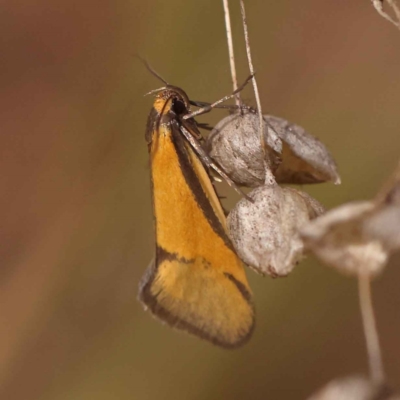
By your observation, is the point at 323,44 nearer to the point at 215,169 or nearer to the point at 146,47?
the point at 146,47

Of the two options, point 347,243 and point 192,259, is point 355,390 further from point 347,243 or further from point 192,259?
point 192,259

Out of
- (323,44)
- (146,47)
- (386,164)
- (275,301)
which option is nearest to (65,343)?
(275,301)

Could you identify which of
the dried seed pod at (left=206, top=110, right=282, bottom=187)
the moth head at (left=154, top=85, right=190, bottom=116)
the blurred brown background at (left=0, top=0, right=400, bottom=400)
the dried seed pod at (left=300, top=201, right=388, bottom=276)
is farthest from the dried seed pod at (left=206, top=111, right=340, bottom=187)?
the blurred brown background at (left=0, top=0, right=400, bottom=400)

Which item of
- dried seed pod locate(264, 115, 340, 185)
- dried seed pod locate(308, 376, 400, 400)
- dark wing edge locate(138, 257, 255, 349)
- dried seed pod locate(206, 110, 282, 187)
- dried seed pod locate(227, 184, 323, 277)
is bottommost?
dark wing edge locate(138, 257, 255, 349)

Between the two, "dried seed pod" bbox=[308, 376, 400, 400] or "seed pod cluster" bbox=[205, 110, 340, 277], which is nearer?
"dried seed pod" bbox=[308, 376, 400, 400]

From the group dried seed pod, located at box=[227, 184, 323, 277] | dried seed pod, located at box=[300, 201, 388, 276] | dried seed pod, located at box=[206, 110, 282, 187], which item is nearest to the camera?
dried seed pod, located at box=[300, 201, 388, 276]

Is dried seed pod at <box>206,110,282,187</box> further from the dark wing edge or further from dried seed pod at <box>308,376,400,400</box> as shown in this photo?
dried seed pod at <box>308,376,400,400</box>

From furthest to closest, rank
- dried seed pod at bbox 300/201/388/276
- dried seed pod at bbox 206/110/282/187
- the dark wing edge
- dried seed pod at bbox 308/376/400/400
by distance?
the dark wing edge
dried seed pod at bbox 206/110/282/187
dried seed pod at bbox 300/201/388/276
dried seed pod at bbox 308/376/400/400

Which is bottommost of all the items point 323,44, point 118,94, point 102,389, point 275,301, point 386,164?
point 102,389
